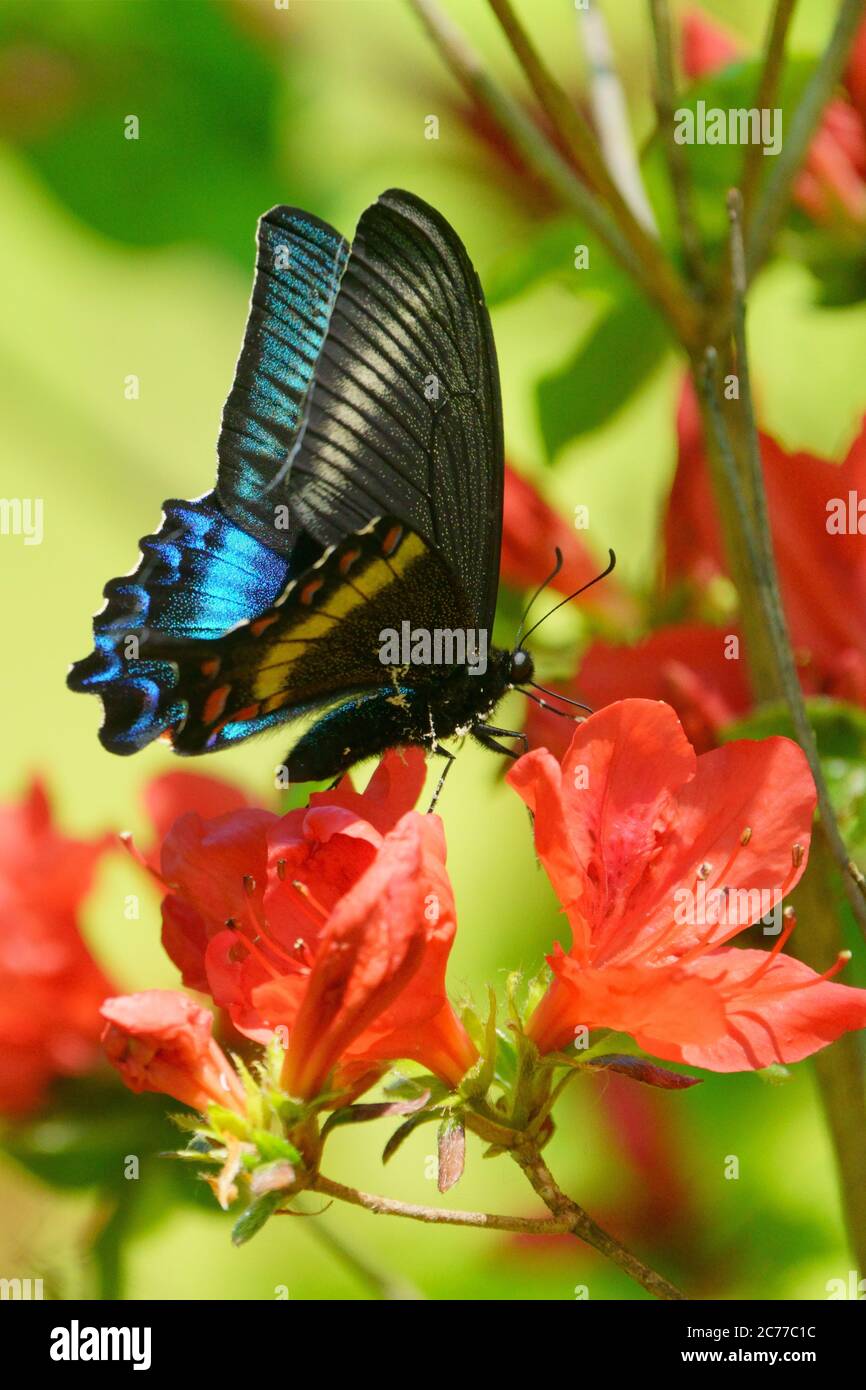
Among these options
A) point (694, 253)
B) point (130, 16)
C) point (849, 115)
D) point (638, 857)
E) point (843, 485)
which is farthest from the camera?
point (130, 16)

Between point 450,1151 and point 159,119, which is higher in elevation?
point 159,119

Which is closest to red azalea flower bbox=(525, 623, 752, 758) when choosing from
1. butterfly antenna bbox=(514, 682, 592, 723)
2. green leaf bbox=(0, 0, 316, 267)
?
butterfly antenna bbox=(514, 682, 592, 723)

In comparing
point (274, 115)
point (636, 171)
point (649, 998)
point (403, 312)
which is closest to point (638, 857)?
point (649, 998)

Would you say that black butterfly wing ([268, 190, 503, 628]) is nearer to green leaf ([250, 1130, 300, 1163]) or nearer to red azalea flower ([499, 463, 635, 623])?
red azalea flower ([499, 463, 635, 623])

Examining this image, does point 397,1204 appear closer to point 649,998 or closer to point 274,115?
point 649,998

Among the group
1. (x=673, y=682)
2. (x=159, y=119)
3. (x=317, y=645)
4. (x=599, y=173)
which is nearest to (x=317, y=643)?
(x=317, y=645)

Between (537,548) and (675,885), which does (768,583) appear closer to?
(675,885)

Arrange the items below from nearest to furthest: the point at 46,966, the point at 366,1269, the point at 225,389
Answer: the point at 366,1269, the point at 46,966, the point at 225,389
